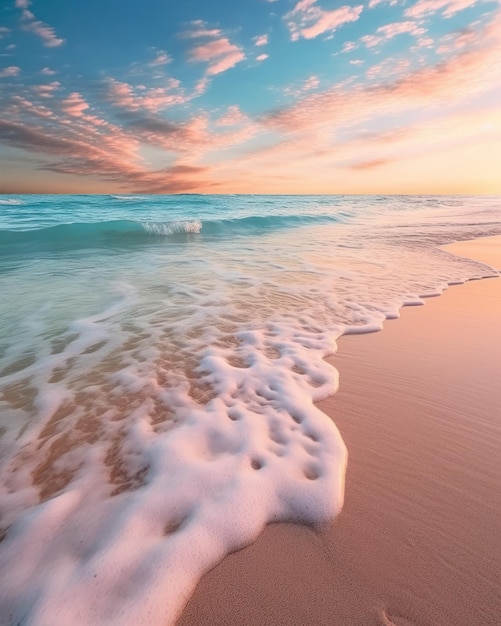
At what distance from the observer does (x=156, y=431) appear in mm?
2502

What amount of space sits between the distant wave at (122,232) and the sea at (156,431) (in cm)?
847

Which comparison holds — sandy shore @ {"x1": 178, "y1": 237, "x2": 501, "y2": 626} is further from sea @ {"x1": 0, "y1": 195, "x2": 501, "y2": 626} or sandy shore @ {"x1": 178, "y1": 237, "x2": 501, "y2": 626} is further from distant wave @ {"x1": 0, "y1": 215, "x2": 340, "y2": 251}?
distant wave @ {"x1": 0, "y1": 215, "x2": 340, "y2": 251}

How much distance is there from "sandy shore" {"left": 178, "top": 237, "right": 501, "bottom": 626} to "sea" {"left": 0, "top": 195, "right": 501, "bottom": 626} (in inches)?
5.0

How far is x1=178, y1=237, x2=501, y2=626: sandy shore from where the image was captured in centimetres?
145

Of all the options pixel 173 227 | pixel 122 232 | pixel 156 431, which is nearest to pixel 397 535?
pixel 156 431

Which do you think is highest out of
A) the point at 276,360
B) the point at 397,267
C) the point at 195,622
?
the point at 195,622

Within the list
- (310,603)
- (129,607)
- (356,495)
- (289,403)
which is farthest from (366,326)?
(129,607)

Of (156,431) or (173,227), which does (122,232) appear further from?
(156,431)

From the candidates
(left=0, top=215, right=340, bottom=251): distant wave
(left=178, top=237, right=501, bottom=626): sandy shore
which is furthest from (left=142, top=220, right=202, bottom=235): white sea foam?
(left=178, top=237, right=501, bottom=626): sandy shore

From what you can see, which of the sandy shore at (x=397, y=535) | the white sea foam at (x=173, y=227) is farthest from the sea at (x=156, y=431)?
the white sea foam at (x=173, y=227)

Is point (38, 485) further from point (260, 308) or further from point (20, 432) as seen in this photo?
point (260, 308)

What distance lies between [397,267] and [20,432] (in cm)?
774

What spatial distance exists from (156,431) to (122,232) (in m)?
15.8

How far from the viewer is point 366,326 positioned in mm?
4496
